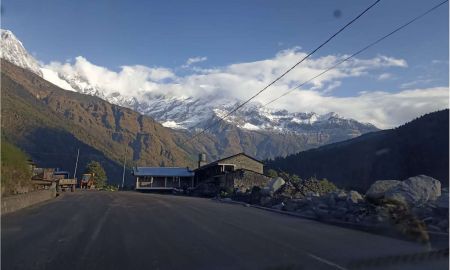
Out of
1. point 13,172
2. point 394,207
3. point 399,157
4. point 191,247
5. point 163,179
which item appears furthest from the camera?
point 163,179

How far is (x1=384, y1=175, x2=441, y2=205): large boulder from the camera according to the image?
61.6 feet

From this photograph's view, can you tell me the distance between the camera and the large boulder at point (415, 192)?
61.6ft

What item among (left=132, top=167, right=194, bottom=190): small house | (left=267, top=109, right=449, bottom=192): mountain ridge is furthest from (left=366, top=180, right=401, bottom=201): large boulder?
(left=132, top=167, right=194, bottom=190): small house

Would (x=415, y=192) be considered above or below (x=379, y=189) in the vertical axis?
below

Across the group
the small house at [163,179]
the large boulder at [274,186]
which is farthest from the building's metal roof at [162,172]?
the large boulder at [274,186]

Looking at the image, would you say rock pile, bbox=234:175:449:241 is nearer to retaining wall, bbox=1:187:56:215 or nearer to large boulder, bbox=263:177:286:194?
large boulder, bbox=263:177:286:194

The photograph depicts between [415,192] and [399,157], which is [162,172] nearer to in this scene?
[399,157]

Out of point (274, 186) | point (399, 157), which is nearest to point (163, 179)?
point (399, 157)

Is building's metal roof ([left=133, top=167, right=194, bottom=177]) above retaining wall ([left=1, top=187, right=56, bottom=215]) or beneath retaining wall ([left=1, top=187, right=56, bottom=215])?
above

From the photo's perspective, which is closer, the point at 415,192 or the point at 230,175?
the point at 415,192

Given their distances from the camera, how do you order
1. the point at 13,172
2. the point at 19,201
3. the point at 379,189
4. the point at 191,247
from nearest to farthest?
the point at 191,247
the point at 379,189
the point at 19,201
the point at 13,172

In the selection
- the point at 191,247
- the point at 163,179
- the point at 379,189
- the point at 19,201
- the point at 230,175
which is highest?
the point at 163,179

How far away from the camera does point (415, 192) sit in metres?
19.6

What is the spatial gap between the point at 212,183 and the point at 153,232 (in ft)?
204
